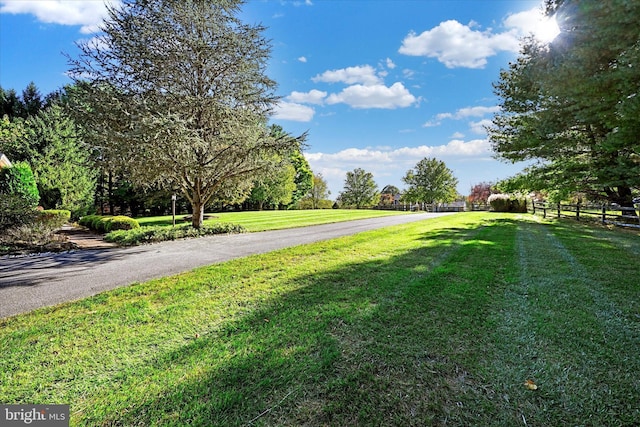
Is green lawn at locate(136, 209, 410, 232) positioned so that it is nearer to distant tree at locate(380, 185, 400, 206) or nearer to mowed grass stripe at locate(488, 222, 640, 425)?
mowed grass stripe at locate(488, 222, 640, 425)

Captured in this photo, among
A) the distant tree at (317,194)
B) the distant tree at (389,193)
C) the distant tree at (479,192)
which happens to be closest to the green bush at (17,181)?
the distant tree at (317,194)

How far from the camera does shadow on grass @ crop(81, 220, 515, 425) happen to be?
1824 millimetres

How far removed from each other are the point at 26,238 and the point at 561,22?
47.9 feet

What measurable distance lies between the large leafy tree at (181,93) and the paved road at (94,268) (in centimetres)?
317

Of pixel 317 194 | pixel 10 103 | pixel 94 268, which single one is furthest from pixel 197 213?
pixel 317 194

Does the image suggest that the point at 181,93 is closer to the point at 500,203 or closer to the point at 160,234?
the point at 160,234

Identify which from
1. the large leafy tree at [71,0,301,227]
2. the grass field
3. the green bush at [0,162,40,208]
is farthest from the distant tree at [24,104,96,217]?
the grass field

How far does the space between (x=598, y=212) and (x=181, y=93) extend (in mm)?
19777

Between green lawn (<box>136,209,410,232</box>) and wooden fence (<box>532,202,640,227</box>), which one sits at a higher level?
wooden fence (<box>532,202,640,227</box>)

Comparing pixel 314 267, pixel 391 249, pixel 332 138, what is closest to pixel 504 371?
pixel 314 267

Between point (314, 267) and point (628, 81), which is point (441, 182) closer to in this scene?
point (628, 81)

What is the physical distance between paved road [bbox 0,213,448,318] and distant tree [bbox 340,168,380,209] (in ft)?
131

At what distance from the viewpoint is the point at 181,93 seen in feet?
34.6

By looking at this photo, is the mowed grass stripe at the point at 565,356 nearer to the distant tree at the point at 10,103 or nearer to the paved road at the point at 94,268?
the paved road at the point at 94,268
